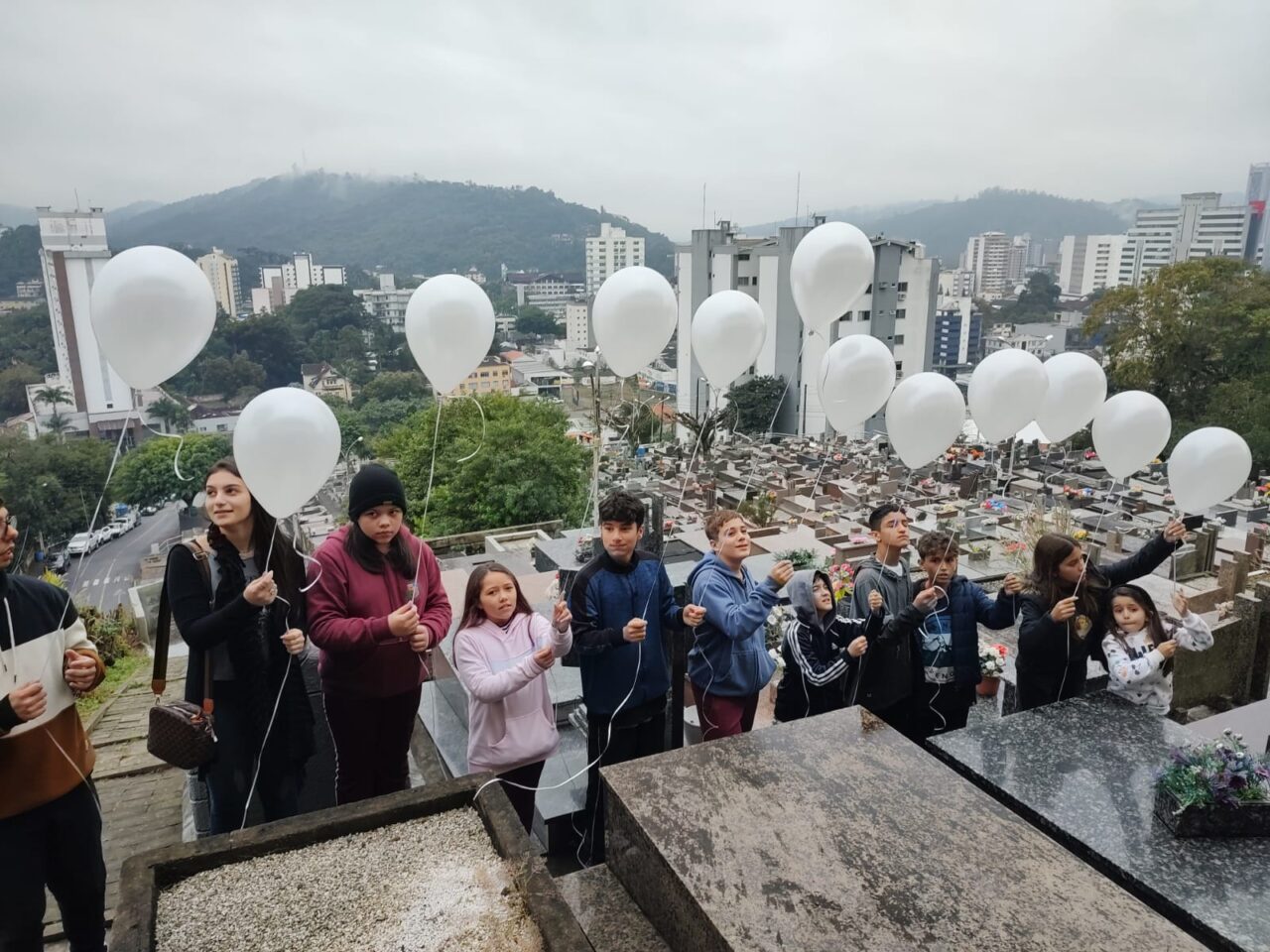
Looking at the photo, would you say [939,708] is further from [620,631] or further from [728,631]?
[620,631]

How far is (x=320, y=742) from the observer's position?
3.22m

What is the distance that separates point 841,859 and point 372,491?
1847 mm

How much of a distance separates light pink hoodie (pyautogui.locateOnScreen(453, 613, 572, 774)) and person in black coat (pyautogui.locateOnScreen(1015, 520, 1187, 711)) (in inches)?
74.9

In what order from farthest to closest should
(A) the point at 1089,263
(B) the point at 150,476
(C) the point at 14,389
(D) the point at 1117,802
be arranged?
1. (A) the point at 1089,263
2. (C) the point at 14,389
3. (B) the point at 150,476
4. (D) the point at 1117,802

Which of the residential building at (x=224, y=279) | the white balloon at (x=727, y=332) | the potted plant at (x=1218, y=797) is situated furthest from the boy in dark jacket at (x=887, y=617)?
the residential building at (x=224, y=279)

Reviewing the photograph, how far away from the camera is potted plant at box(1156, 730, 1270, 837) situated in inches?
88.8

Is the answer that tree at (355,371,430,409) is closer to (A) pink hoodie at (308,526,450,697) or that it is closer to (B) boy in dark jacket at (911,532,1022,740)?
(A) pink hoodie at (308,526,450,697)

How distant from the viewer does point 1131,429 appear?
13.5 ft

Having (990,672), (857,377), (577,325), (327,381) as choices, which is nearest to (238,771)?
(857,377)

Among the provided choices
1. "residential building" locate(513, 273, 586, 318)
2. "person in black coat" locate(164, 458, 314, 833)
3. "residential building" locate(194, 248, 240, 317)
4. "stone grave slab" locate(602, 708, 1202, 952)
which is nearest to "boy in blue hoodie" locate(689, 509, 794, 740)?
"stone grave slab" locate(602, 708, 1202, 952)

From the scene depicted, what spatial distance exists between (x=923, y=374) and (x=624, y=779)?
2.46m

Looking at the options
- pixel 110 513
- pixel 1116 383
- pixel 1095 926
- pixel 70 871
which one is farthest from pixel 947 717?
pixel 110 513

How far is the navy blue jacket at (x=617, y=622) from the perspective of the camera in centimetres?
283

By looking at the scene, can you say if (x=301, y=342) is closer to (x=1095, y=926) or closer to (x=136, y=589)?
(x=136, y=589)
